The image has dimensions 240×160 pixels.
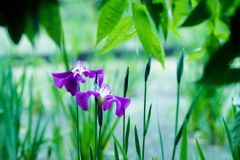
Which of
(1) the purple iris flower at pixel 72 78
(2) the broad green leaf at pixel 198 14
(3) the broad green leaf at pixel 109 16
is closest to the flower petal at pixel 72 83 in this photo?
(1) the purple iris flower at pixel 72 78

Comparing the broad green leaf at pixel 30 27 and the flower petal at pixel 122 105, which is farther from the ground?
the broad green leaf at pixel 30 27

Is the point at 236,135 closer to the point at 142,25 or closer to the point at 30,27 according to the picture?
the point at 142,25

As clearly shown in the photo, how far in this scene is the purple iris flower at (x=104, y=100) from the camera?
36cm

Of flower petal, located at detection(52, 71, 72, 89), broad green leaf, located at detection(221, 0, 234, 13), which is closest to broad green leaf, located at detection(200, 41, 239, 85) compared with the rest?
broad green leaf, located at detection(221, 0, 234, 13)

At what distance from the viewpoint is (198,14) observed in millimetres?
291

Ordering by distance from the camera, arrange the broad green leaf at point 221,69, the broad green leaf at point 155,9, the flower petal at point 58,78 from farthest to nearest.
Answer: the flower petal at point 58,78
the broad green leaf at point 155,9
the broad green leaf at point 221,69

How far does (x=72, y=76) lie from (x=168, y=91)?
1.77 metres

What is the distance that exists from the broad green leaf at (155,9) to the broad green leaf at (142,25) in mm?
29

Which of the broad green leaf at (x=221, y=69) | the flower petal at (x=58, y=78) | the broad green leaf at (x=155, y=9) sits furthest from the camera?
the flower petal at (x=58, y=78)

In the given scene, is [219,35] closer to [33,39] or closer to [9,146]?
[33,39]

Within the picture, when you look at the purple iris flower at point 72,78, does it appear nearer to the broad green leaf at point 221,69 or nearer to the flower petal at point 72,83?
the flower petal at point 72,83

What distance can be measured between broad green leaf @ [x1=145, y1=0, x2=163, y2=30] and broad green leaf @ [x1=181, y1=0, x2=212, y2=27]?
0.12ft

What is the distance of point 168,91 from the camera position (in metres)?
2.06

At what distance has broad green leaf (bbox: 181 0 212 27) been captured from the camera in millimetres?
289
